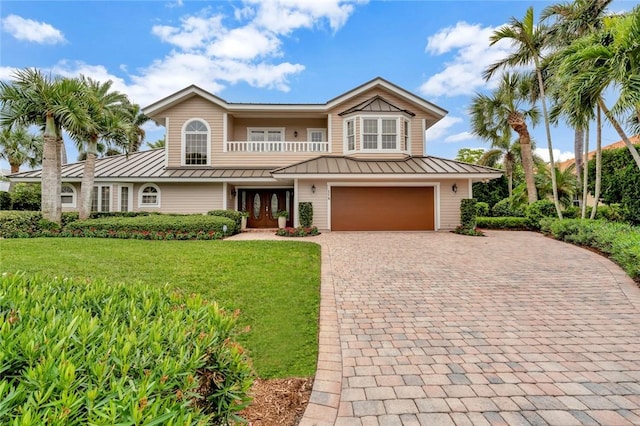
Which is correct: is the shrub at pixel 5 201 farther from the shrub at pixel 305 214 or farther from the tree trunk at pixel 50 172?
the shrub at pixel 305 214

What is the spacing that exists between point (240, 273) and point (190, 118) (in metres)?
13.0

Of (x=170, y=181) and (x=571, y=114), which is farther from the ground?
(x=571, y=114)

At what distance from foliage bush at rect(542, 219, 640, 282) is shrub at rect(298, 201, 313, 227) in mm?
10383

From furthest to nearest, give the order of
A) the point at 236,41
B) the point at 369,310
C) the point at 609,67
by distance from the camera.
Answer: the point at 236,41 → the point at 609,67 → the point at 369,310

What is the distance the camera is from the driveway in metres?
2.85

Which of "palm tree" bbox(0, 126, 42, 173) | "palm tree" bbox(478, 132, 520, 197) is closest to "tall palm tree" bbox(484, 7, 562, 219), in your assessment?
"palm tree" bbox(478, 132, 520, 197)

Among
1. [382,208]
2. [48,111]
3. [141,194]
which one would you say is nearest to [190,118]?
[141,194]

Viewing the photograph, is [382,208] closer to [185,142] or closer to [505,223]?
[505,223]

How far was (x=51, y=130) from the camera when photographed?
39.9 ft

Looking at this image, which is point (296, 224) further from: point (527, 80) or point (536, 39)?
point (527, 80)

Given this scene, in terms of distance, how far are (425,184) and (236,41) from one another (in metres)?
11.1

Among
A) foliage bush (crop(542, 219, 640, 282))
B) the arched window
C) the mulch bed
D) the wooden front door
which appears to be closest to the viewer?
the mulch bed

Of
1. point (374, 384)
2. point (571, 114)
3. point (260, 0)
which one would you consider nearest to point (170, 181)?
point (260, 0)

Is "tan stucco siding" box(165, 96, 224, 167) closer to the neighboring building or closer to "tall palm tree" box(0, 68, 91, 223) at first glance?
the neighboring building
